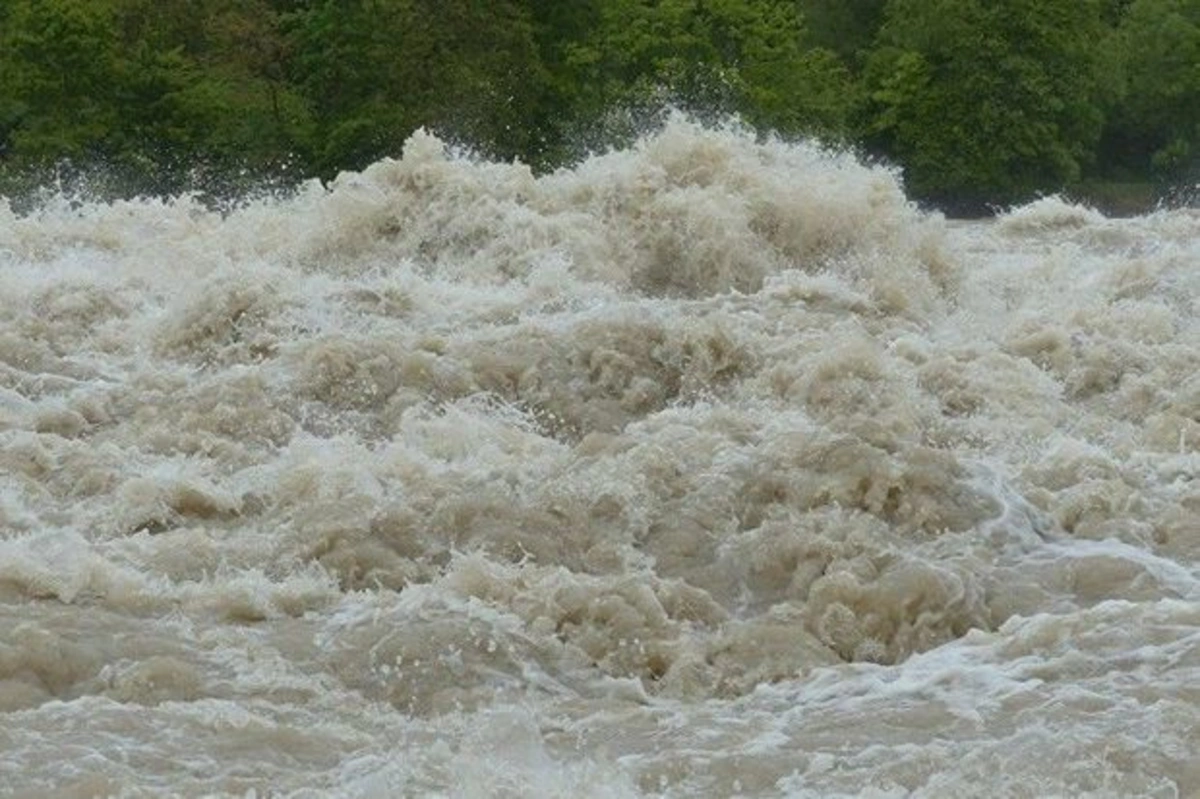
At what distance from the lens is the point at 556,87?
3338 centimetres

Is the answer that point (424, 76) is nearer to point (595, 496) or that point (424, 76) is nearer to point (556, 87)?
point (556, 87)

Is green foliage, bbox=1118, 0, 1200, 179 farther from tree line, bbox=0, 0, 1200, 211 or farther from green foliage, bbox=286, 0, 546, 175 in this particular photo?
green foliage, bbox=286, 0, 546, 175

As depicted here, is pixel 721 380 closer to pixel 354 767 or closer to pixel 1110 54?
pixel 354 767

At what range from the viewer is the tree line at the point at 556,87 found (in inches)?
1241

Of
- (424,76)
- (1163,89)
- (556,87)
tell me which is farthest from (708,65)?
(1163,89)

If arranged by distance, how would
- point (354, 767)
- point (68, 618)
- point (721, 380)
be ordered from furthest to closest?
point (721, 380), point (68, 618), point (354, 767)

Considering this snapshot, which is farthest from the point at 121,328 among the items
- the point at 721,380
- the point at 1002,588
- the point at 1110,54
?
the point at 1110,54

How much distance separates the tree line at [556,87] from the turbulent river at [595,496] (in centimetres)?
1455

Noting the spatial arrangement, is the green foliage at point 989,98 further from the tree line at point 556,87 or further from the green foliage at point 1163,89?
the green foliage at point 1163,89

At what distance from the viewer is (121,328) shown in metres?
13.9

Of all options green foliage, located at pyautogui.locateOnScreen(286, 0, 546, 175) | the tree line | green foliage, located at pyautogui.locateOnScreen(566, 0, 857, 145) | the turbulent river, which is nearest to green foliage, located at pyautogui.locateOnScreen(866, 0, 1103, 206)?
the tree line

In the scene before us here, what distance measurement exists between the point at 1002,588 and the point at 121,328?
7011mm

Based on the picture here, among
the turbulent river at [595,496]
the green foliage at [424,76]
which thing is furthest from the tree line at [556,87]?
the turbulent river at [595,496]

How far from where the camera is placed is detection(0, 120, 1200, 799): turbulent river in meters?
7.41
